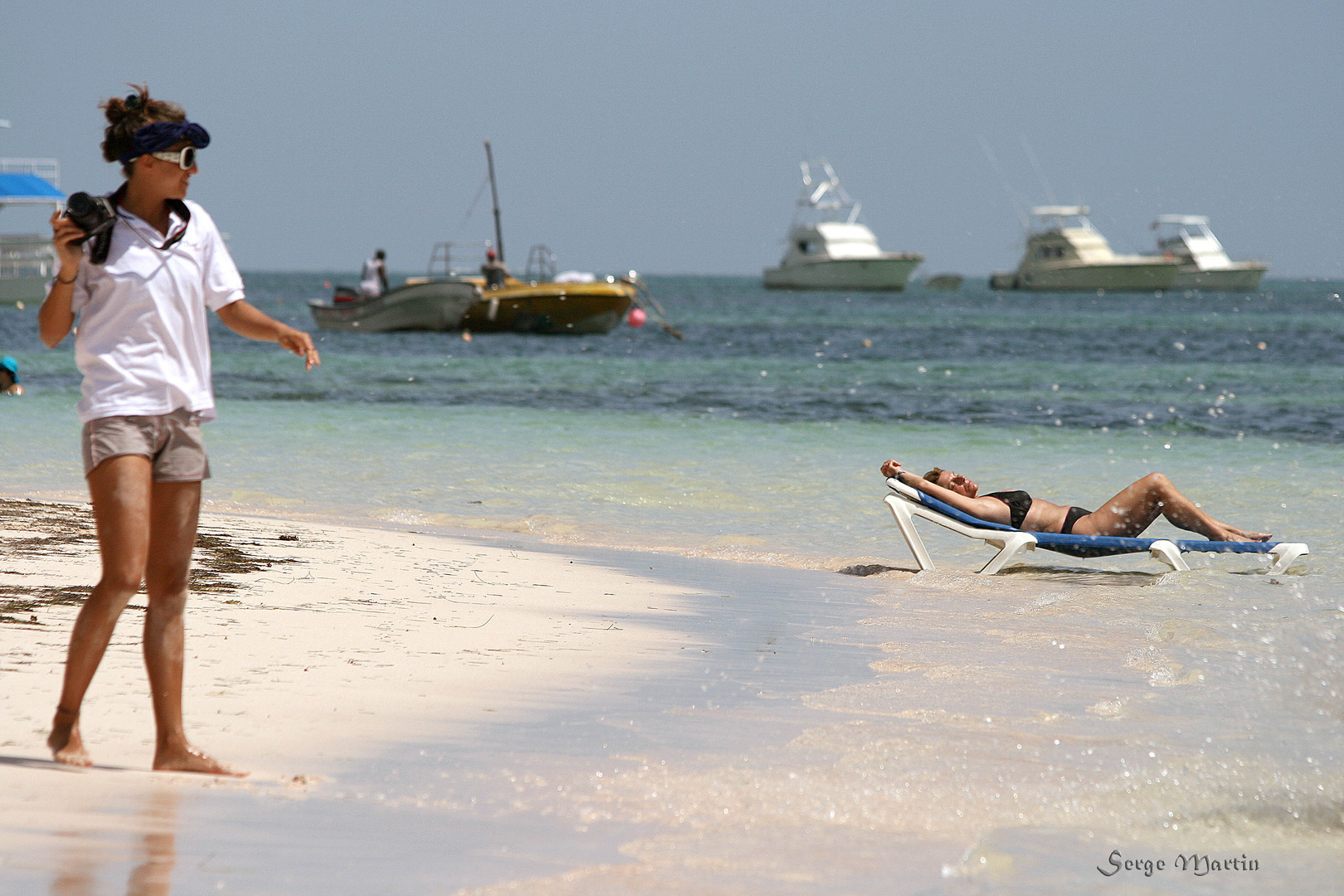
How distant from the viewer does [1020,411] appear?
20.5 meters

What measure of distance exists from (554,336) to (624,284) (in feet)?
7.86

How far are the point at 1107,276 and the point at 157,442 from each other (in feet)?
352

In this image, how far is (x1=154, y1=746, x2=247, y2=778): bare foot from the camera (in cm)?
339

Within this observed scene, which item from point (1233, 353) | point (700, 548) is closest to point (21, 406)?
point (700, 548)

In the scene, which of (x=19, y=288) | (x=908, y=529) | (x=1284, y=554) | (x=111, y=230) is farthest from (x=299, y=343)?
(x=19, y=288)

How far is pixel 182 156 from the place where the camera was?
3.39 m

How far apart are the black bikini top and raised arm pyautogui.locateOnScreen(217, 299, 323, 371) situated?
5027 mm

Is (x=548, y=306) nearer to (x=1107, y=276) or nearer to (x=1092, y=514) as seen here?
(x=1092, y=514)

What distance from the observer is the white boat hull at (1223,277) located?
344 ft

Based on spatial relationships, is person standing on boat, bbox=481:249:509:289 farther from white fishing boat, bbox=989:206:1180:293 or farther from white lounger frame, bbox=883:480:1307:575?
white fishing boat, bbox=989:206:1180:293

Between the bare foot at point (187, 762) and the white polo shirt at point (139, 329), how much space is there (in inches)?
32.7

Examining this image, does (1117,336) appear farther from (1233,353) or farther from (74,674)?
(74,674)

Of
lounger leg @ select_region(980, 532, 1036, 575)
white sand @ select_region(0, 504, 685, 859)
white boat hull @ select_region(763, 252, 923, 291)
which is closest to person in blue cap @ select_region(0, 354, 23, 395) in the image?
white sand @ select_region(0, 504, 685, 859)
